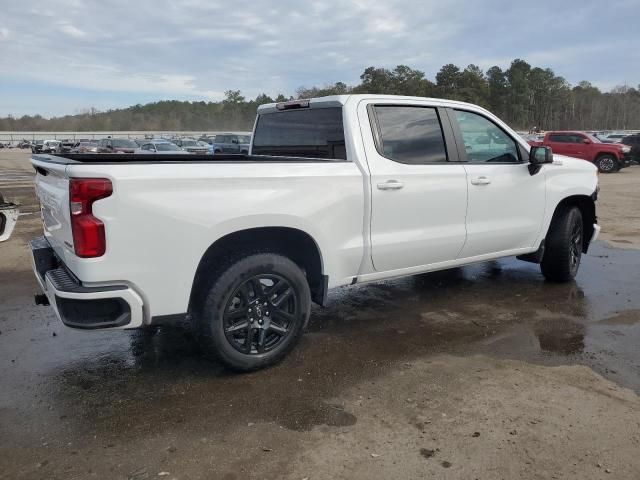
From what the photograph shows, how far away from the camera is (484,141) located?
17.0ft

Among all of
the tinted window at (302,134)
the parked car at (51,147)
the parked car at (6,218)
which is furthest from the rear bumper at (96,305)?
the parked car at (51,147)

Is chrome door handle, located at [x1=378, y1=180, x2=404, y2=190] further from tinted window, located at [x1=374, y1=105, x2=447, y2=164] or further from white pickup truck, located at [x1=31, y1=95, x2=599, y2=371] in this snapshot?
tinted window, located at [x1=374, y1=105, x2=447, y2=164]

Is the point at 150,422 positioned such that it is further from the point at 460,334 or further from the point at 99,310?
the point at 460,334

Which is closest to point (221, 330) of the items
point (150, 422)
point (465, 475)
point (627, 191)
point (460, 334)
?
point (150, 422)

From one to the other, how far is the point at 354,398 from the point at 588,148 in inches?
971

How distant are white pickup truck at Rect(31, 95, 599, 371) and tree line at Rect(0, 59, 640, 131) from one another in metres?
19.2

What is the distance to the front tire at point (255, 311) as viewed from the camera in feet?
11.7

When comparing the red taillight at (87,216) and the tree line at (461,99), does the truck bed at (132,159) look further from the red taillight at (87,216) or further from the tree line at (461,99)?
the tree line at (461,99)

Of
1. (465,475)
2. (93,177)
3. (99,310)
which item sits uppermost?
(93,177)

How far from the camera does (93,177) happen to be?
3.04m

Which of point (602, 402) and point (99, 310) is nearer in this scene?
point (99, 310)

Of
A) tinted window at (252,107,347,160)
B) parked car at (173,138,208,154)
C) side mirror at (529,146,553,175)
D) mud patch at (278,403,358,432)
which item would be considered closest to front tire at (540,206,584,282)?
side mirror at (529,146,553,175)

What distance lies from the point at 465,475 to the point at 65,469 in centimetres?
197

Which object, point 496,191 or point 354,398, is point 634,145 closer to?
point 496,191
